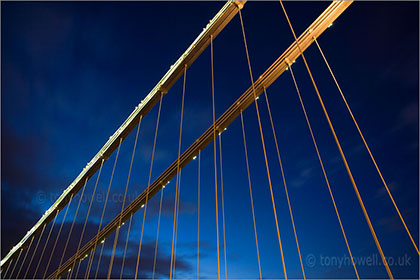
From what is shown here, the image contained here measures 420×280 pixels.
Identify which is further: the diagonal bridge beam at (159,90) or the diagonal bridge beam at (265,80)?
the diagonal bridge beam at (159,90)

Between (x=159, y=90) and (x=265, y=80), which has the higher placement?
(x=159, y=90)

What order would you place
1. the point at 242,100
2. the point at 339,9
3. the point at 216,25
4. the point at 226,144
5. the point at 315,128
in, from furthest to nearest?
the point at 226,144 → the point at 315,128 → the point at 242,100 → the point at 216,25 → the point at 339,9

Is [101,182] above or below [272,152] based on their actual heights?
below

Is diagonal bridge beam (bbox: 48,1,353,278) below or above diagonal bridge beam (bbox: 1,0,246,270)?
below

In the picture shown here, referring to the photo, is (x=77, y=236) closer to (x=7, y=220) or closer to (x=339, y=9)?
(x=7, y=220)

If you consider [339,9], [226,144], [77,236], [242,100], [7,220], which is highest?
[226,144]

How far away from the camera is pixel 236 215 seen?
2764 cm

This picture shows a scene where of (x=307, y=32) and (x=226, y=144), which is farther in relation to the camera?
(x=226, y=144)

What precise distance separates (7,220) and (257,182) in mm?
16314

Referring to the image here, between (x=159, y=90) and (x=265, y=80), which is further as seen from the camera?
(x=159, y=90)

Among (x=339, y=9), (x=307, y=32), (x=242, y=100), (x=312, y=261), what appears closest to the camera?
(x=339, y=9)

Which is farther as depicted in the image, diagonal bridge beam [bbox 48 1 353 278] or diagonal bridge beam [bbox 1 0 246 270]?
diagonal bridge beam [bbox 1 0 246 270]

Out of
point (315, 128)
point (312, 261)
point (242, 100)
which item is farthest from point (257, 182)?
point (242, 100)

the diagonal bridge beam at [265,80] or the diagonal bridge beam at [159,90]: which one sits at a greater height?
the diagonal bridge beam at [159,90]
